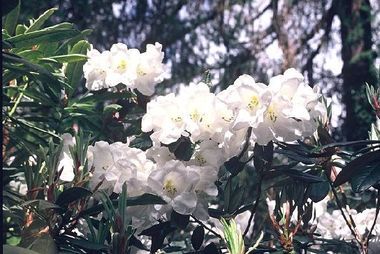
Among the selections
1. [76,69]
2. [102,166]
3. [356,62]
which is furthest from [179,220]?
[356,62]

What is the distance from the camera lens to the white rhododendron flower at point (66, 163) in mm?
1113

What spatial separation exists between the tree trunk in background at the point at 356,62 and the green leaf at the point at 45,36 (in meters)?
3.46

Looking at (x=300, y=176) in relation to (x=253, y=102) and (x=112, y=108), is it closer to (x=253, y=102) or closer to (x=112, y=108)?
(x=253, y=102)

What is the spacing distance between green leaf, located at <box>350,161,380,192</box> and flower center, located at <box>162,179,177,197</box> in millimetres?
310

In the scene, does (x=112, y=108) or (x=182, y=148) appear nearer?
(x=182, y=148)

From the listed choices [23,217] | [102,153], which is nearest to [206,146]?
[102,153]

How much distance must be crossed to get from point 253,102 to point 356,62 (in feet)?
13.3

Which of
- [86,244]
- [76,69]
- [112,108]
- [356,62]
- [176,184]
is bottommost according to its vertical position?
[86,244]

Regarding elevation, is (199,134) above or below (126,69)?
below

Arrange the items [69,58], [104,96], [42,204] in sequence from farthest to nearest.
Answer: [104,96], [69,58], [42,204]

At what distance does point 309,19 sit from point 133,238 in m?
4.70

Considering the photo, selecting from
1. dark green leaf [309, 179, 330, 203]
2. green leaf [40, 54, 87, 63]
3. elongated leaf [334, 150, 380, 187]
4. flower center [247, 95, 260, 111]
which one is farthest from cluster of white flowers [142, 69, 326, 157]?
green leaf [40, 54, 87, 63]

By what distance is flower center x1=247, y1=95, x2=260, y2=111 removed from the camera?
42.3 inches

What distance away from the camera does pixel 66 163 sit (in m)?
1.15
